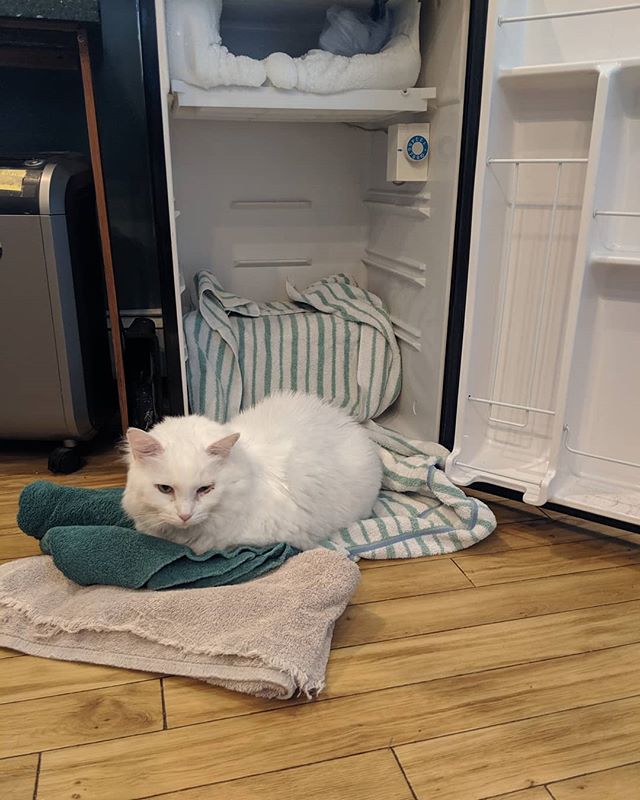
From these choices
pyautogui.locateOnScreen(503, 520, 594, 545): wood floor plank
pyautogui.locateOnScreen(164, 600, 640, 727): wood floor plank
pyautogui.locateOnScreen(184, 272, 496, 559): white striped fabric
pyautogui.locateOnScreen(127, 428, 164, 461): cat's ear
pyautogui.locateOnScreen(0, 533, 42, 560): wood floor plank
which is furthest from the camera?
pyautogui.locateOnScreen(184, 272, 496, 559): white striped fabric

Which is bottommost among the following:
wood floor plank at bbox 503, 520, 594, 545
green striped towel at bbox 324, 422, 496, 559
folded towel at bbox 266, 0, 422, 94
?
wood floor plank at bbox 503, 520, 594, 545

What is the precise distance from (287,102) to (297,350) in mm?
720

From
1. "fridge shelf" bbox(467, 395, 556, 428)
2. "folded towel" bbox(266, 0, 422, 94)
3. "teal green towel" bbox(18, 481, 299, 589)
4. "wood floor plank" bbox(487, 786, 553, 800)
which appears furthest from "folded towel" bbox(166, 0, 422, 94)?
"wood floor plank" bbox(487, 786, 553, 800)

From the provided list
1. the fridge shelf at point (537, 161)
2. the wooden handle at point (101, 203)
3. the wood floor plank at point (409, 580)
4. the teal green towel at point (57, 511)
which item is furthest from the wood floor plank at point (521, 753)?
the wooden handle at point (101, 203)

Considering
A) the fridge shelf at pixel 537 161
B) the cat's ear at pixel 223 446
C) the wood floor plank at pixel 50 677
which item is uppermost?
the fridge shelf at pixel 537 161

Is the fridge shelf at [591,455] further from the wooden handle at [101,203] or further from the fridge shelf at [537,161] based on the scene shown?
the wooden handle at [101,203]

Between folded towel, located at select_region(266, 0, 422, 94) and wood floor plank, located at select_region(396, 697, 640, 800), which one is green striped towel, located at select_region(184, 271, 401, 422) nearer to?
folded towel, located at select_region(266, 0, 422, 94)

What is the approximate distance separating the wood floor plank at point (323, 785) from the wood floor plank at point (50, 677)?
0.26 metres

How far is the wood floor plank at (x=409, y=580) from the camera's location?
53.8 inches

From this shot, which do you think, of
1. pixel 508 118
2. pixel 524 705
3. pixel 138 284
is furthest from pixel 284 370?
pixel 524 705

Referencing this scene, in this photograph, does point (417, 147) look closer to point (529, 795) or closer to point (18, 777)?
point (529, 795)

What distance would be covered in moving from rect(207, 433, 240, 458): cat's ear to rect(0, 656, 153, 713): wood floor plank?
40 centimetres

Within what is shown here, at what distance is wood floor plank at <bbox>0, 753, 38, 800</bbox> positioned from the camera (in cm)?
92

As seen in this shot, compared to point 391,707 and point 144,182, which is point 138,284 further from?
point 391,707
